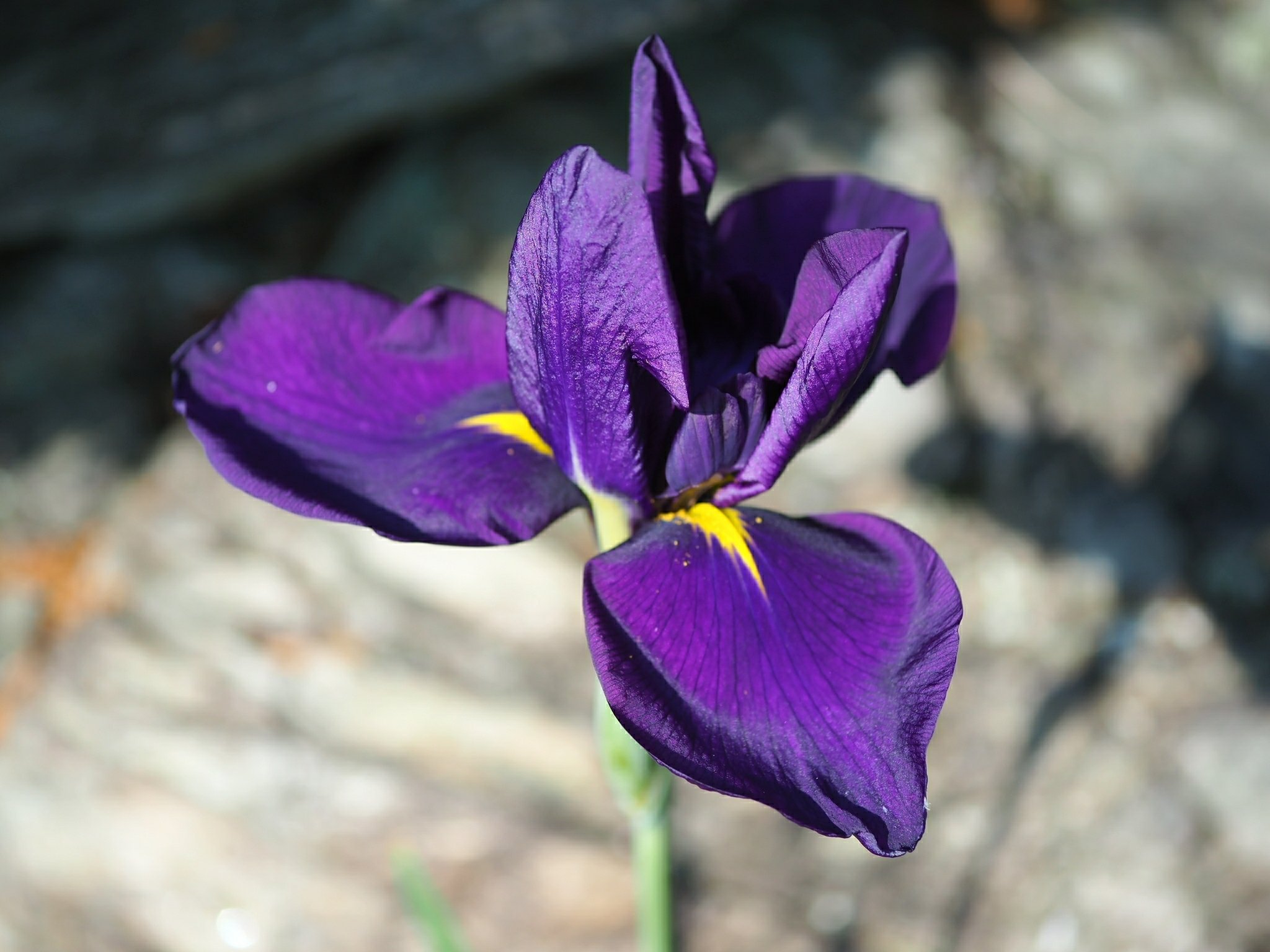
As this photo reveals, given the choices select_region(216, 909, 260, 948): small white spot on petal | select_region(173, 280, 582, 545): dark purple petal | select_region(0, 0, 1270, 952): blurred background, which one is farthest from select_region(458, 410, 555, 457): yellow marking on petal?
select_region(216, 909, 260, 948): small white spot on petal

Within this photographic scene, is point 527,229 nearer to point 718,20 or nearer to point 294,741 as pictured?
point 294,741

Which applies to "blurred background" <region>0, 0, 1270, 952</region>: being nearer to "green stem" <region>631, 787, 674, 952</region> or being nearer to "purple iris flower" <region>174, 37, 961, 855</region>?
"green stem" <region>631, 787, 674, 952</region>

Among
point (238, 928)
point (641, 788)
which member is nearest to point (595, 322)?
point (641, 788)

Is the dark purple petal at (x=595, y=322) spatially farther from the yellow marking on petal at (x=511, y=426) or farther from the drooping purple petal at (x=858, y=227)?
the drooping purple petal at (x=858, y=227)

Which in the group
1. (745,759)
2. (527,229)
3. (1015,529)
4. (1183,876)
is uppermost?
(527,229)

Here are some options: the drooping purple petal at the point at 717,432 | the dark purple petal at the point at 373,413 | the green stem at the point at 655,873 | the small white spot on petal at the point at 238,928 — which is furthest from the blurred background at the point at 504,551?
the drooping purple petal at the point at 717,432

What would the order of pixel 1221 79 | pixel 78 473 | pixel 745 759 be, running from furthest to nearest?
pixel 1221 79 < pixel 78 473 < pixel 745 759

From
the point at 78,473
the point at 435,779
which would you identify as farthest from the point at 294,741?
the point at 78,473
